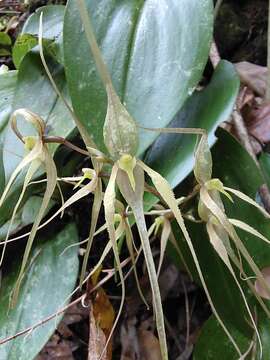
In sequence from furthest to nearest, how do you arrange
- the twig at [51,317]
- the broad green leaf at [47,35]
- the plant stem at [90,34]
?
the broad green leaf at [47,35]
the twig at [51,317]
the plant stem at [90,34]

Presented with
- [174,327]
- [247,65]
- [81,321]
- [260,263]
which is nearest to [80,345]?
[81,321]

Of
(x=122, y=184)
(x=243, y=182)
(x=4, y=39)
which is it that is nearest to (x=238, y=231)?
(x=243, y=182)

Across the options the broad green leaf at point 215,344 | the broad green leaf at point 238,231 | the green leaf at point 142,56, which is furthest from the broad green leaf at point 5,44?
the broad green leaf at point 215,344

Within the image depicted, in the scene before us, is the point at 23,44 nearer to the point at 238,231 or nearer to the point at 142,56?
the point at 142,56

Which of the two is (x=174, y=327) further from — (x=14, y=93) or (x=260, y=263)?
(x=14, y=93)

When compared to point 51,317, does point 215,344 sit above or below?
below

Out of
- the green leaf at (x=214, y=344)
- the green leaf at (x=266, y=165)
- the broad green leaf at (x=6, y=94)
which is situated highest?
the broad green leaf at (x=6, y=94)

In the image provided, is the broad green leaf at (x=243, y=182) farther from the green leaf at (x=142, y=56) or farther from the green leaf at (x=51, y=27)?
the green leaf at (x=51, y=27)
